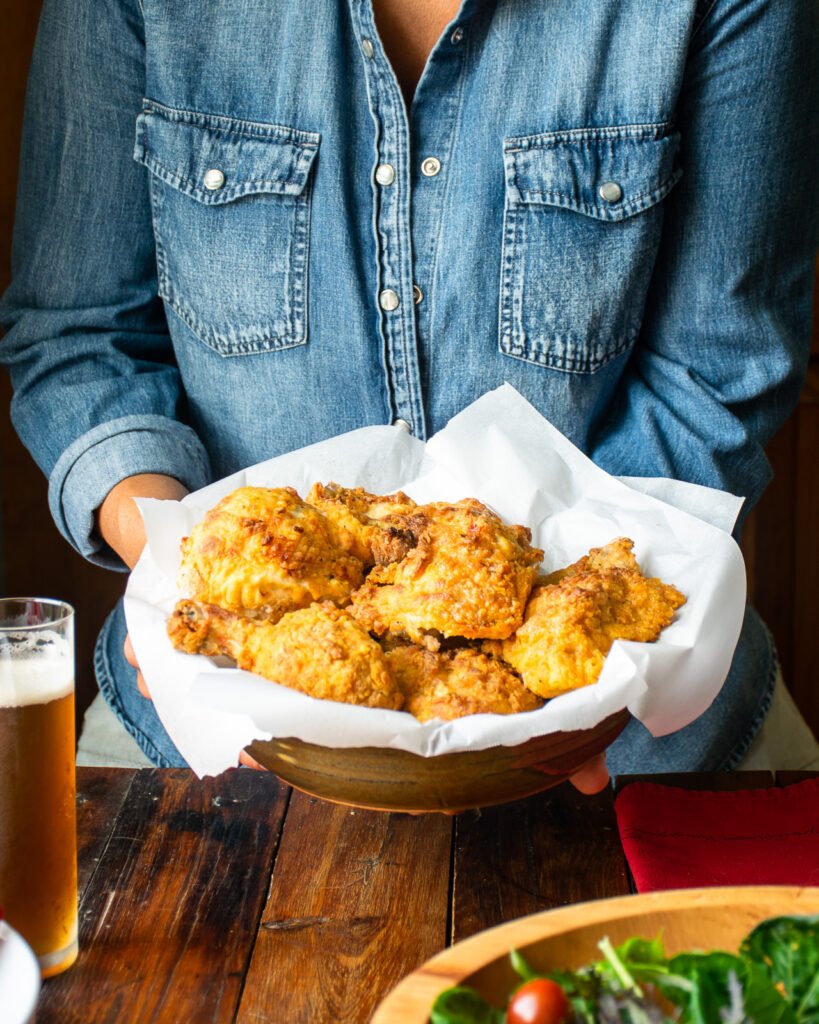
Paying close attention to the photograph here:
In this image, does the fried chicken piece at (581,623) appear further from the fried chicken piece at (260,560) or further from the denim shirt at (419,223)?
the denim shirt at (419,223)

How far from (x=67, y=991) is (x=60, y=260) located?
3.46 ft

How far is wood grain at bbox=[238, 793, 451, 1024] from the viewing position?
33.9 inches

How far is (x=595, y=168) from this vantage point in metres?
1.49

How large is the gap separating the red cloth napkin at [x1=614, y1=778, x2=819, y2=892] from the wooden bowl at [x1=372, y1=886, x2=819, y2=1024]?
28 centimetres

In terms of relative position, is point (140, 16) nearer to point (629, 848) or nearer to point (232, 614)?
point (232, 614)

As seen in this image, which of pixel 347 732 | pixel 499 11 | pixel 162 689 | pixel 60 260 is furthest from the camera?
pixel 60 260

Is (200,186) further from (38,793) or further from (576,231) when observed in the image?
(38,793)

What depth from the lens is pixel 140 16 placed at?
155 cm

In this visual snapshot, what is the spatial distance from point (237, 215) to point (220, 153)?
0.28 feet

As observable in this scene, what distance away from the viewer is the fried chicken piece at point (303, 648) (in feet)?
2.98

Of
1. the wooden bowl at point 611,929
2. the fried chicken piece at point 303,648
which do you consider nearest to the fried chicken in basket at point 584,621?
the fried chicken piece at point 303,648

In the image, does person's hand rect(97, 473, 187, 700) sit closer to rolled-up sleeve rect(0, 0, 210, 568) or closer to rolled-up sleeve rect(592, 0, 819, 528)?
rolled-up sleeve rect(0, 0, 210, 568)

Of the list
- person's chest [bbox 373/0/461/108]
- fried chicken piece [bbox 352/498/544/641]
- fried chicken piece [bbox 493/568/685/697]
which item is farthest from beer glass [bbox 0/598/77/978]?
person's chest [bbox 373/0/461/108]

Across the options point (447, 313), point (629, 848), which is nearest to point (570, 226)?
point (447, 313)
